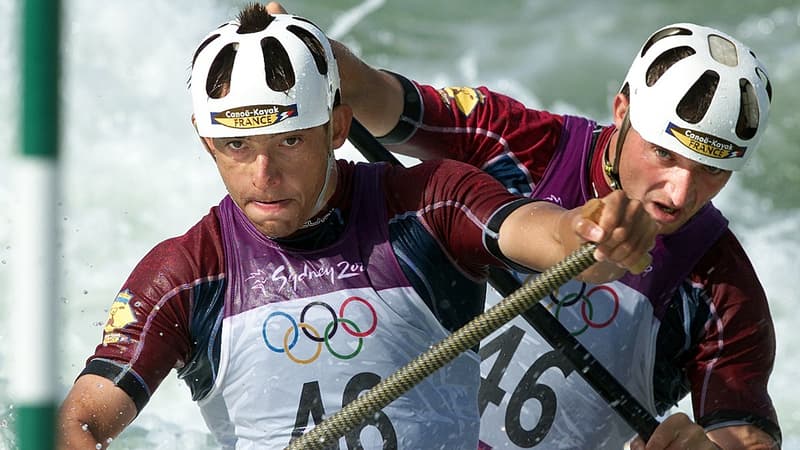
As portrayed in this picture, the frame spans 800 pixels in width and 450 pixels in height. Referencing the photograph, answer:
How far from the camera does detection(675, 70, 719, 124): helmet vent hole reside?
2.94 meters

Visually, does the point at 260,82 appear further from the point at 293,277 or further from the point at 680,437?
the point at 680,437

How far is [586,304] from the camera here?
10.7 feet

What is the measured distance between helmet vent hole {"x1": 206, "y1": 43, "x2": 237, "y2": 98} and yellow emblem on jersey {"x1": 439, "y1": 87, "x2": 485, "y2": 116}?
2.84 feet

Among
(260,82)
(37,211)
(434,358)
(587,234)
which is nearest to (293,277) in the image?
(260,82)

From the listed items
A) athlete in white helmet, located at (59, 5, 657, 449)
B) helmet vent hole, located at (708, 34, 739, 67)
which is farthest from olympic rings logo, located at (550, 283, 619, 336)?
helmet vent hole, located at (708, 34, 739, 67)

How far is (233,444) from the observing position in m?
2.85

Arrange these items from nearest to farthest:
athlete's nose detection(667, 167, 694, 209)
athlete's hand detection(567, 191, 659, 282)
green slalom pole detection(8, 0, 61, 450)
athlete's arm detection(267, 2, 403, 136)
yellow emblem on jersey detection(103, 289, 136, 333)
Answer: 1. green slalom pole detection(8, 0, 61, 450)
2. athlete's hand detection(567, 191, 659, 282)
3. yellow emblem on jersey detection(103, 289, 136, 333)
4. athlete's nose detection(667, 167, 694, 209)
5. athlete's arm detection(267, 2, 403, 136)

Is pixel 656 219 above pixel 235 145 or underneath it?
underneath

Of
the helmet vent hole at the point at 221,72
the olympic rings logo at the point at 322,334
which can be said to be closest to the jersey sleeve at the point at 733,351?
the olympic rings logo at the point at 322,334

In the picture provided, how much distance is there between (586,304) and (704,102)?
58 cm

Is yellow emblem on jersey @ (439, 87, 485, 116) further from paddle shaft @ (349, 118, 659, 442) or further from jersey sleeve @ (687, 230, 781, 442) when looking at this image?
jersey sleeve @ (687, 230, 781, 442)

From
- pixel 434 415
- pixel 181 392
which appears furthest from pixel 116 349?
pixel 181 392

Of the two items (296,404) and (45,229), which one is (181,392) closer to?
(296,404)

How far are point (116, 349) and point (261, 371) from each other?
287 millimetres
